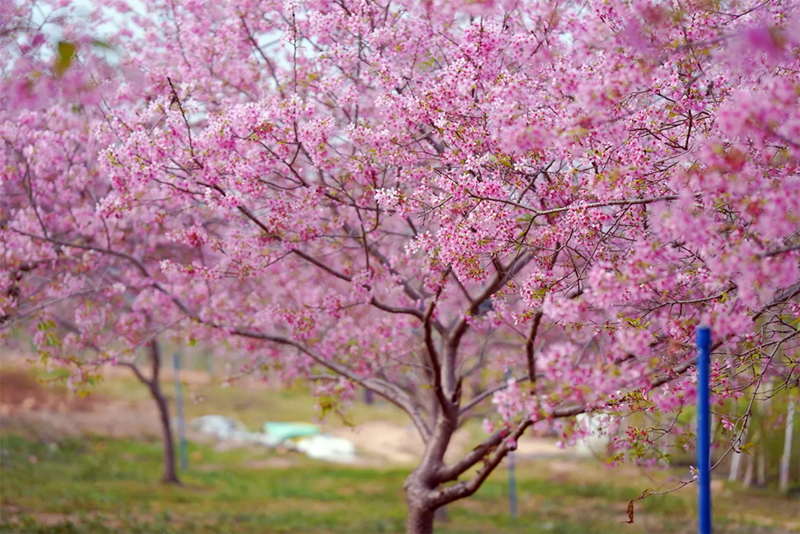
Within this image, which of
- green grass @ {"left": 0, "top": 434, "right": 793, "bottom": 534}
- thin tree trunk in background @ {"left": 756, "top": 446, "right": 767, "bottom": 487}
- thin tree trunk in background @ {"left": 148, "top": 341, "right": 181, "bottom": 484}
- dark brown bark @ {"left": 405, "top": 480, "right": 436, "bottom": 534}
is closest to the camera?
dark brown bark @ {"left": 405, "top": 480, "right": 436, "bottom": 534}

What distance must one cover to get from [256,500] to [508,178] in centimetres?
934

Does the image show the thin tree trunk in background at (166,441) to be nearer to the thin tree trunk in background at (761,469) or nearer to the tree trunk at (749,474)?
the tree trunk at (749,474)

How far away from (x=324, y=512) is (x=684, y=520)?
5752mm

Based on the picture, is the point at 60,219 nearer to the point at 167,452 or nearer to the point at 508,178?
the point at 508,178

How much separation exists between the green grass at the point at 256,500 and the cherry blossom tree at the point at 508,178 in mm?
3842

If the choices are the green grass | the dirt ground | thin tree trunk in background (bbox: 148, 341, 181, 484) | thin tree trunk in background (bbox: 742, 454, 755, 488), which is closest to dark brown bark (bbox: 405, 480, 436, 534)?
Result: the green grass

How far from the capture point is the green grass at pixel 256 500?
998 cm

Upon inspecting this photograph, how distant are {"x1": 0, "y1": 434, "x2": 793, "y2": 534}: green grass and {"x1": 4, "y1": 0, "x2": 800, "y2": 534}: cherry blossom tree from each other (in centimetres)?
384

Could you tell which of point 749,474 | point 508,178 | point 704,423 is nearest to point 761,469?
point 749,474

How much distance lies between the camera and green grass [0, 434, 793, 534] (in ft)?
32.7

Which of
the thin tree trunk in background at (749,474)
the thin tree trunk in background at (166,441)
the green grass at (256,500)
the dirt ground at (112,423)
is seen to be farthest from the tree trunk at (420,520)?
the dirt ground at (112,423)

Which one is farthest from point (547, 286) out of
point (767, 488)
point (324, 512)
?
point (767, 488)

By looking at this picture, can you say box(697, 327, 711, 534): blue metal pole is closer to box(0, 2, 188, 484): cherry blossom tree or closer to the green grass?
box(0, 2, 188, 484): cherry blossom tree

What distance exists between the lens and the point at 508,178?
195 inches
